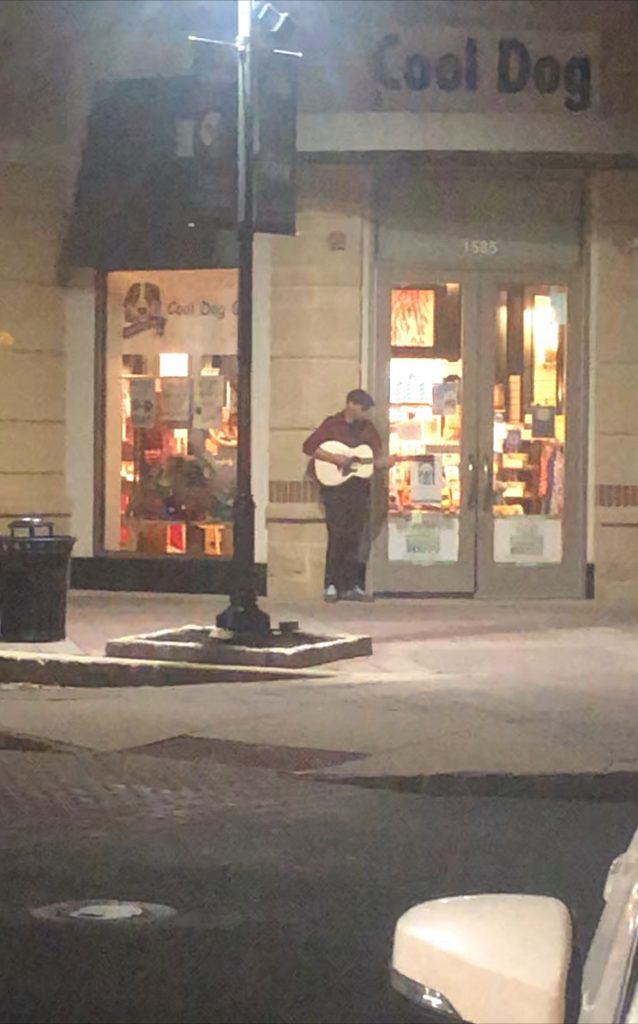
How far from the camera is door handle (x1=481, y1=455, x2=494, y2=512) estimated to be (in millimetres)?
17453

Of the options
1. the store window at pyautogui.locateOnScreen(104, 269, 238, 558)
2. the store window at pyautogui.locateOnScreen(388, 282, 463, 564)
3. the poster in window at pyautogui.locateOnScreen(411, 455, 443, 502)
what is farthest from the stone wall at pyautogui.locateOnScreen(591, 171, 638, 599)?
the store window at pyautogui.locateOnScreen(104, 269, 238, 558)

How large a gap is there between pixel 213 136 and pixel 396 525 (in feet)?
17.2

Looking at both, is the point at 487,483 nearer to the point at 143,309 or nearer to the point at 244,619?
the point at 143,309

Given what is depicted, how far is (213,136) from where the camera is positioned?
529 inches

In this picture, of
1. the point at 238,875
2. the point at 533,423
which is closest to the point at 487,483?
the point at 533,423

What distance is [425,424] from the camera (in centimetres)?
1752

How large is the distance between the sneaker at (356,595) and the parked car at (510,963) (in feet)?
47.6

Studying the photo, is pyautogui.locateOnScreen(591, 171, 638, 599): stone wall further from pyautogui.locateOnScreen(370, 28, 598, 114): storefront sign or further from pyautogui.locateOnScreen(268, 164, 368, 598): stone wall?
pyautogui.locateOnScreen(268, 164, 368, 598): stone wall

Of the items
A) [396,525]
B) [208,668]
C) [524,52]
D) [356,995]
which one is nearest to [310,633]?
[208,668]

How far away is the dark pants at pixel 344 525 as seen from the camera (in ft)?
55.5

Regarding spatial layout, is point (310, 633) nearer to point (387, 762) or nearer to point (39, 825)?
point (387, 762)

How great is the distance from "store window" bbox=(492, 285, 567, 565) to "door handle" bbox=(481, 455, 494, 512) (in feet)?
Result: 0.22

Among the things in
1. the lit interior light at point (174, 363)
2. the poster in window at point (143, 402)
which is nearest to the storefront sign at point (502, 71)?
the lit interior light at point (174, 363)

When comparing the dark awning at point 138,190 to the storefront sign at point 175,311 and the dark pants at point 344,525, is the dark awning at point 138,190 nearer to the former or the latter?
the storefront sign at point 175,311
